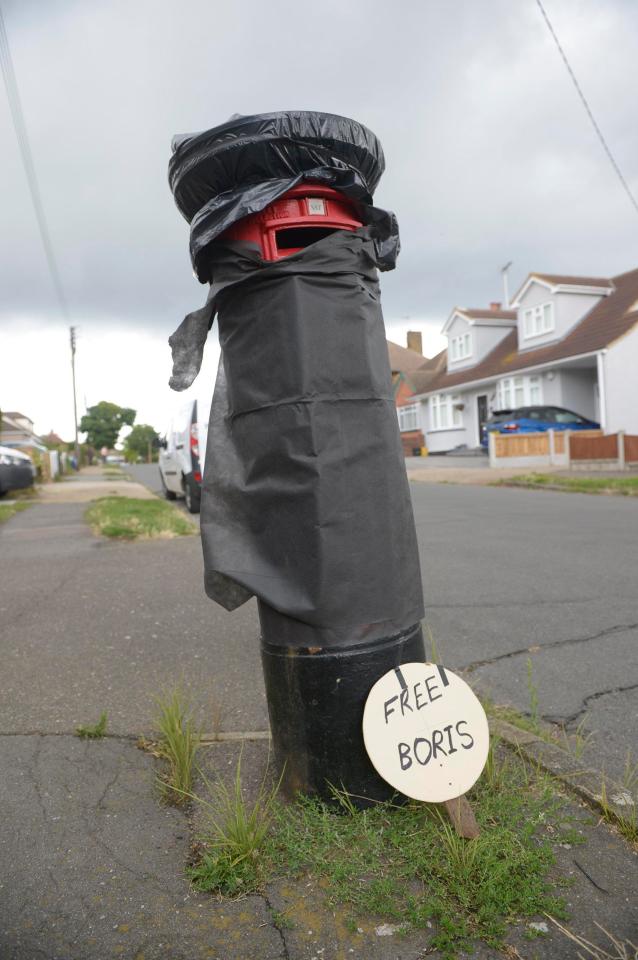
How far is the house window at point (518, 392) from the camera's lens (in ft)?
96.6

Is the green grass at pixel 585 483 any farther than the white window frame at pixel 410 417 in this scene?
No

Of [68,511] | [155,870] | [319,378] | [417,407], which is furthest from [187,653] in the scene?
[417,407]

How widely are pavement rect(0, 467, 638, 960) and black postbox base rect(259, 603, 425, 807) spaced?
37 cm

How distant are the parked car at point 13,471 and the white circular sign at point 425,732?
14.2 meters

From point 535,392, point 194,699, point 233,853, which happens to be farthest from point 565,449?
point 233,853

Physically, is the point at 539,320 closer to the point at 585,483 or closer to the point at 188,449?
the point at 585,483

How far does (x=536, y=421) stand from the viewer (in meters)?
→ 25.6

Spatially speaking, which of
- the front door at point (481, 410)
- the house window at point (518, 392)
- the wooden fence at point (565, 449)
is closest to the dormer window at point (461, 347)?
the front door at point (481, 410)

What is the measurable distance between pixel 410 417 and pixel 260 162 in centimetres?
4127

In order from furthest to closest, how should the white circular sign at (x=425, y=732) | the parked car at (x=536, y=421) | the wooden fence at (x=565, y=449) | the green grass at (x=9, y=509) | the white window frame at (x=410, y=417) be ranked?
the white window frame at (x=410, y=417) → the parked car at (x=536, y=421) → the wooden fence at (x=565, y=449) → the green grass at (x=9, y=509) → the white circular sign at (x=425, y=732)

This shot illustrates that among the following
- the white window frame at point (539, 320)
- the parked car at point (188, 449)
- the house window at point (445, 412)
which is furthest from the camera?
the house window at point (445, 412)

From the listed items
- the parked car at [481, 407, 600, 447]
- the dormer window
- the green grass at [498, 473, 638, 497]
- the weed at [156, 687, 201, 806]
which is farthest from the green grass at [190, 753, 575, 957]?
the dormer window

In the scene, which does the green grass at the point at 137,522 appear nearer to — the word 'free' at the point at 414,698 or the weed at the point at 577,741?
the weed at the point at 577,741

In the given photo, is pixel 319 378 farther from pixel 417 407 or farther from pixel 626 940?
pixel 417 407
